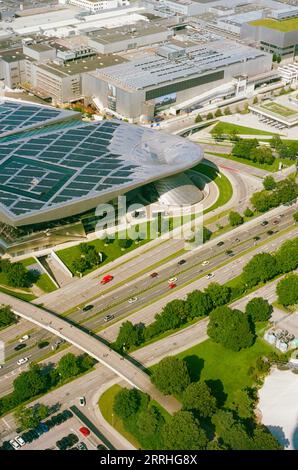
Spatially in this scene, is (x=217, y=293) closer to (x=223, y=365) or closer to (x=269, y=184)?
(x=223, y=365)

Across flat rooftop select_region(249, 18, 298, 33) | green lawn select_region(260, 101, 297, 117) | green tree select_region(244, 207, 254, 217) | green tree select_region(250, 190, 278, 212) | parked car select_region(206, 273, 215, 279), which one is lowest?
parked car select_region(206, 273, 215, 279)

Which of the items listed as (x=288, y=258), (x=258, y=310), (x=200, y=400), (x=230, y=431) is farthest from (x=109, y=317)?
(x=288, y=258)

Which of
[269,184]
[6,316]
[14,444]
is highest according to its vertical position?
[269,184]

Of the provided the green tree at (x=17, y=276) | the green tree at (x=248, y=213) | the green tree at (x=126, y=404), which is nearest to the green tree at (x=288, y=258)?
the green tree at (x=248, y=213)

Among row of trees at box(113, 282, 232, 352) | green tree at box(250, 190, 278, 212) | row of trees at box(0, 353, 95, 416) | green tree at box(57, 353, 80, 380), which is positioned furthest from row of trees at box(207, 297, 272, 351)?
green tree at box(250, 190, 278, 212)

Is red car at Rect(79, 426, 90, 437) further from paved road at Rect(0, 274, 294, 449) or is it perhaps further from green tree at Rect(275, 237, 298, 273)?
green tree at Rect(275, 237, 298, 273)
